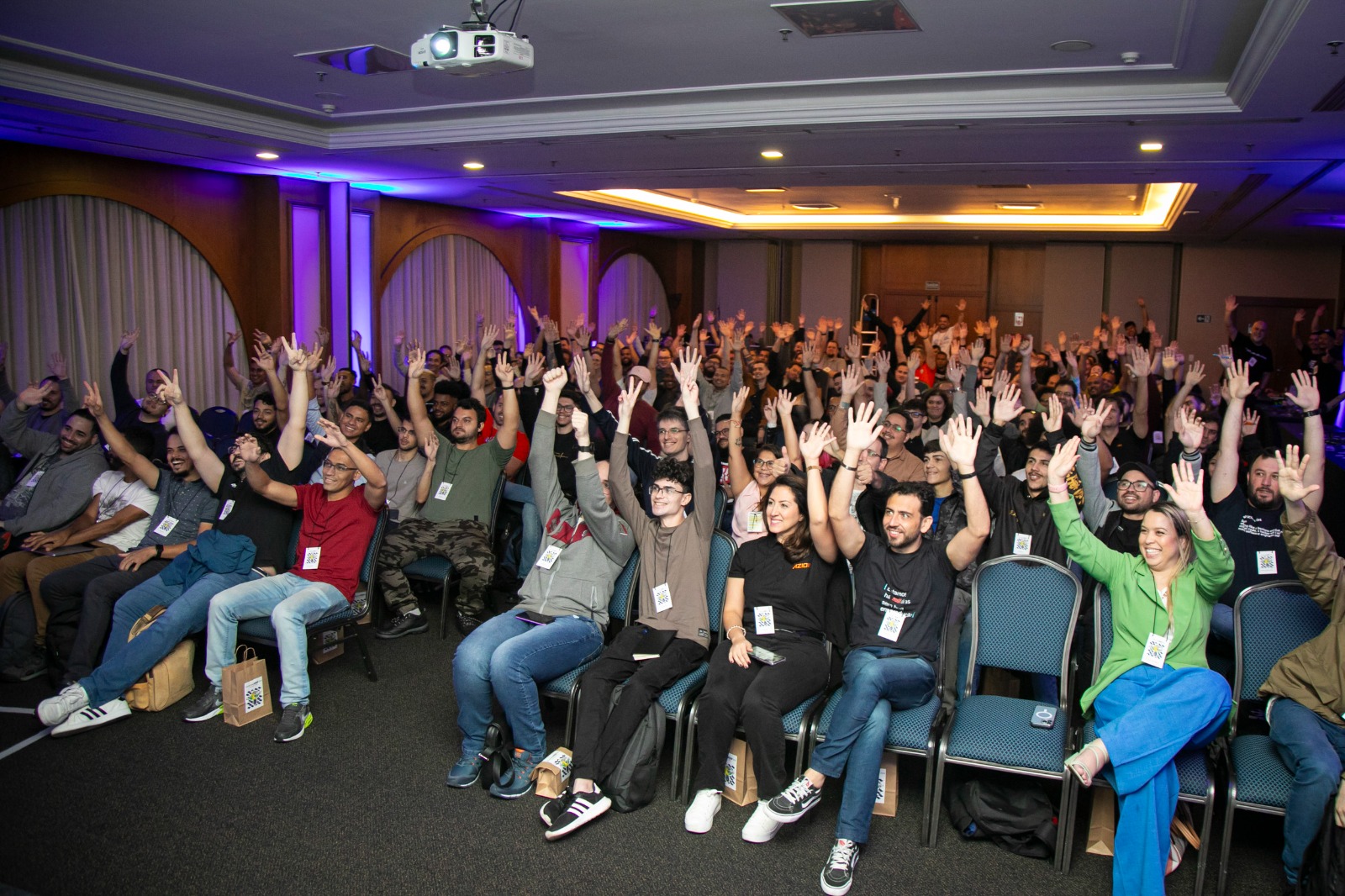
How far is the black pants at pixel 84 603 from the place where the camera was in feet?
14.2

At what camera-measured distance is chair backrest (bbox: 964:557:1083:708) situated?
341 cm

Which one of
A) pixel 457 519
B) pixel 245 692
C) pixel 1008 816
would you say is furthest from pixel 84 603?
→ pixel 1008 816

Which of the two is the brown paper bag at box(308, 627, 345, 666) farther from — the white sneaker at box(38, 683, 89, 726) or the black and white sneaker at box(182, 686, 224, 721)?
the white sneaker at box(38, 683, 89, 726)

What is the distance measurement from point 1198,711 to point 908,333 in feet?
40.1

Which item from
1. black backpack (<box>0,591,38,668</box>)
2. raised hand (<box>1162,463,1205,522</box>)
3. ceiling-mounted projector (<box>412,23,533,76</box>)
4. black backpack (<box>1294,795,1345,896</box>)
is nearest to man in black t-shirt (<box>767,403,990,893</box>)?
raised hand (<box>1162,463,1205,522</box>)

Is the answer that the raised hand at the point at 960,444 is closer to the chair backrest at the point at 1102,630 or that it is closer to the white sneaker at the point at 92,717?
the chair backrest at the point at 1102,630

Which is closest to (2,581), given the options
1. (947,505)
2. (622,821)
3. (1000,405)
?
(622,821)

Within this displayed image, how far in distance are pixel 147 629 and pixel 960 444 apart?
3.41 metres

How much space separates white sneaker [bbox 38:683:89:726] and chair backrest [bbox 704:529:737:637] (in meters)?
2.61

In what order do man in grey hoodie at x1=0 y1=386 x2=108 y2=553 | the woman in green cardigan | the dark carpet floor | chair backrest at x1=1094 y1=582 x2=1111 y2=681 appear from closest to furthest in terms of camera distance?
the woman in green cardigan
the dark carpet floor
chair backrest at x1=1094 y1=582 x2=1111 y2=681
man in grey hoodie at x1=0 y1=386 x2=108 y2=553

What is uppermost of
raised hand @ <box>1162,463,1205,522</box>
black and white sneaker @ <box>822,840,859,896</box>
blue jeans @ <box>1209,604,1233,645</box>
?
raised hand @ <box>1162,463,1205,522</box>

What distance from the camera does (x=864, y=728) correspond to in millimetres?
3154

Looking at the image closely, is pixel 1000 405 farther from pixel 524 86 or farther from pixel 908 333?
pixel 908 333

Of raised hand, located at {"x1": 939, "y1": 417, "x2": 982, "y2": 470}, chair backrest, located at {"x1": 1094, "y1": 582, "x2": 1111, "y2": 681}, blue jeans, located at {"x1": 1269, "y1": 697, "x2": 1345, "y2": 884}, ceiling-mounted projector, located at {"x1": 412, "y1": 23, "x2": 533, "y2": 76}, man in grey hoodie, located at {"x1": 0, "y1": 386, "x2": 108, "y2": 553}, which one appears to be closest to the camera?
blue jeans, located at {"x1": 1269, "y1": 697, "x2": 1345, "y2": 884}
